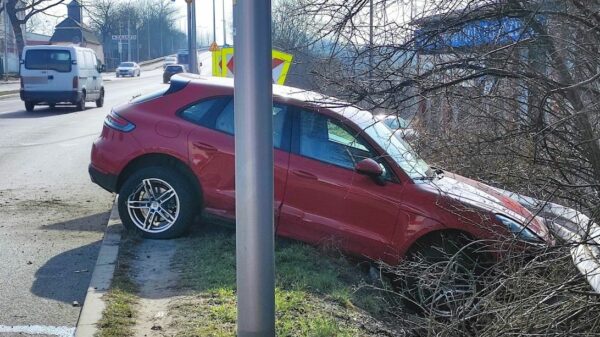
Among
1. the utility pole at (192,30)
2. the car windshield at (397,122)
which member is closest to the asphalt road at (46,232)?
the car windshield at (397,122)

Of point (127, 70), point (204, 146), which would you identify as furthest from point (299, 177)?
point (127, 70)

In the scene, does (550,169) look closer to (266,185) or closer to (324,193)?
(266,185)

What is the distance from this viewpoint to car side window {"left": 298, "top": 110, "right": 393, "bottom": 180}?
6.43 metres

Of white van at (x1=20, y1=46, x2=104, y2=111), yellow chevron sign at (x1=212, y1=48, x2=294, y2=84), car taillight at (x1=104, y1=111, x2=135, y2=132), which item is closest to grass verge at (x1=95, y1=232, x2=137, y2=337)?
car taillight at (x1=104, y1=111, x2=135, y2=132)

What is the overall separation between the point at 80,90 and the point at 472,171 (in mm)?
21066

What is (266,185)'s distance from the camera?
3.76m

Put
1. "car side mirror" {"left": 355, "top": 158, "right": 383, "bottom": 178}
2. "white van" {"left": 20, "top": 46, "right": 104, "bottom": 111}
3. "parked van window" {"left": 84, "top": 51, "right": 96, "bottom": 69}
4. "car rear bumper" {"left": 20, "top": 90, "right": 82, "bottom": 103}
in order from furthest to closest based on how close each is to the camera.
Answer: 1. "parked van window" {"left": 84, "top": 51, "right": 96, "bottom": 69}
2. "car rear bumper" {"left": 20, "top": 90, "right": 82, "bottom": 103}
3. "white van" {"left": 20, "top": 46, "right": 104, "bottom": 111}
4. "car side mirror" {"left": 355, "top": 158, "right": 383, "bottom": 178}

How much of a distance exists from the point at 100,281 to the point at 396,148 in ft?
8.80

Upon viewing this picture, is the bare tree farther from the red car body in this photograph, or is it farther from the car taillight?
the car taillight

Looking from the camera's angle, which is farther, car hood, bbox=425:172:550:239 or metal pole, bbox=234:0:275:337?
car hood, bbox=425:172:550:239

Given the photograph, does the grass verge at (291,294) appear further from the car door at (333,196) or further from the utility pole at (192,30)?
the utility pole at (192,30)

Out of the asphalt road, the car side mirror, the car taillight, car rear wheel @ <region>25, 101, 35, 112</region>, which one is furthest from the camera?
car rear wheel @ <region>25, 101, 35, 112</region>

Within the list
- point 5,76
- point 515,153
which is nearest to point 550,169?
point 515,153

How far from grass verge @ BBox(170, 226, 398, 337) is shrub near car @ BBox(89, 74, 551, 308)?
0.32 meters
